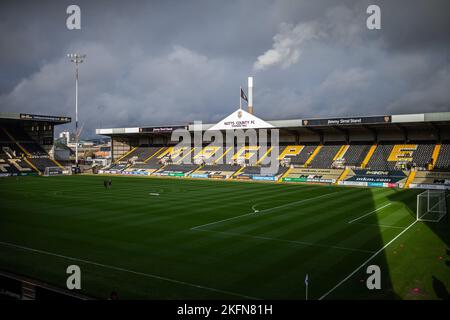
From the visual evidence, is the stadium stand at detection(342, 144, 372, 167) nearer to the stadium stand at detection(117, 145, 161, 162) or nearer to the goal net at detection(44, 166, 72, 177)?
the stadium stand at detection(117, 145, 161, 162)

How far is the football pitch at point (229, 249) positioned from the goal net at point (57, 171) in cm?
4203

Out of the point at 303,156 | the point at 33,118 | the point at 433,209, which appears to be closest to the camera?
the point at 433,209

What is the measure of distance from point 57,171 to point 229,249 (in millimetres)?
65670

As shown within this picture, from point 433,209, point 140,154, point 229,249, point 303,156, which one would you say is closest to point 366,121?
point 303,156

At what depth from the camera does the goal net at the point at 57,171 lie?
2748 inches

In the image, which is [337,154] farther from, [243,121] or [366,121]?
[243,121]

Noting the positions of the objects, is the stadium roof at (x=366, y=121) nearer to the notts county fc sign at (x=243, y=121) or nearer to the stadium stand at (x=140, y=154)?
the notts county fc sign at (x=243, y=121)

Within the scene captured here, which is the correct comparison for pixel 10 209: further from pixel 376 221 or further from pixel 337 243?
pixel 376 221

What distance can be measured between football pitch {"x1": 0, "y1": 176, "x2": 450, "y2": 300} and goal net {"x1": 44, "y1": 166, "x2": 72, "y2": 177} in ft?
138

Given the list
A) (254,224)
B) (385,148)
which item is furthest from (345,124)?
(254,224)

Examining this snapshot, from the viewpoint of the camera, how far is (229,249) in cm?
1736

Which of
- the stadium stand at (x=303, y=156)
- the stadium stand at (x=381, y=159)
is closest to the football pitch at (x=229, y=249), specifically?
the stadium stand at (x=381, y=159)

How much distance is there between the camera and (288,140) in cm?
6975

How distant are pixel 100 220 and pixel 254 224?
10.5 meters
